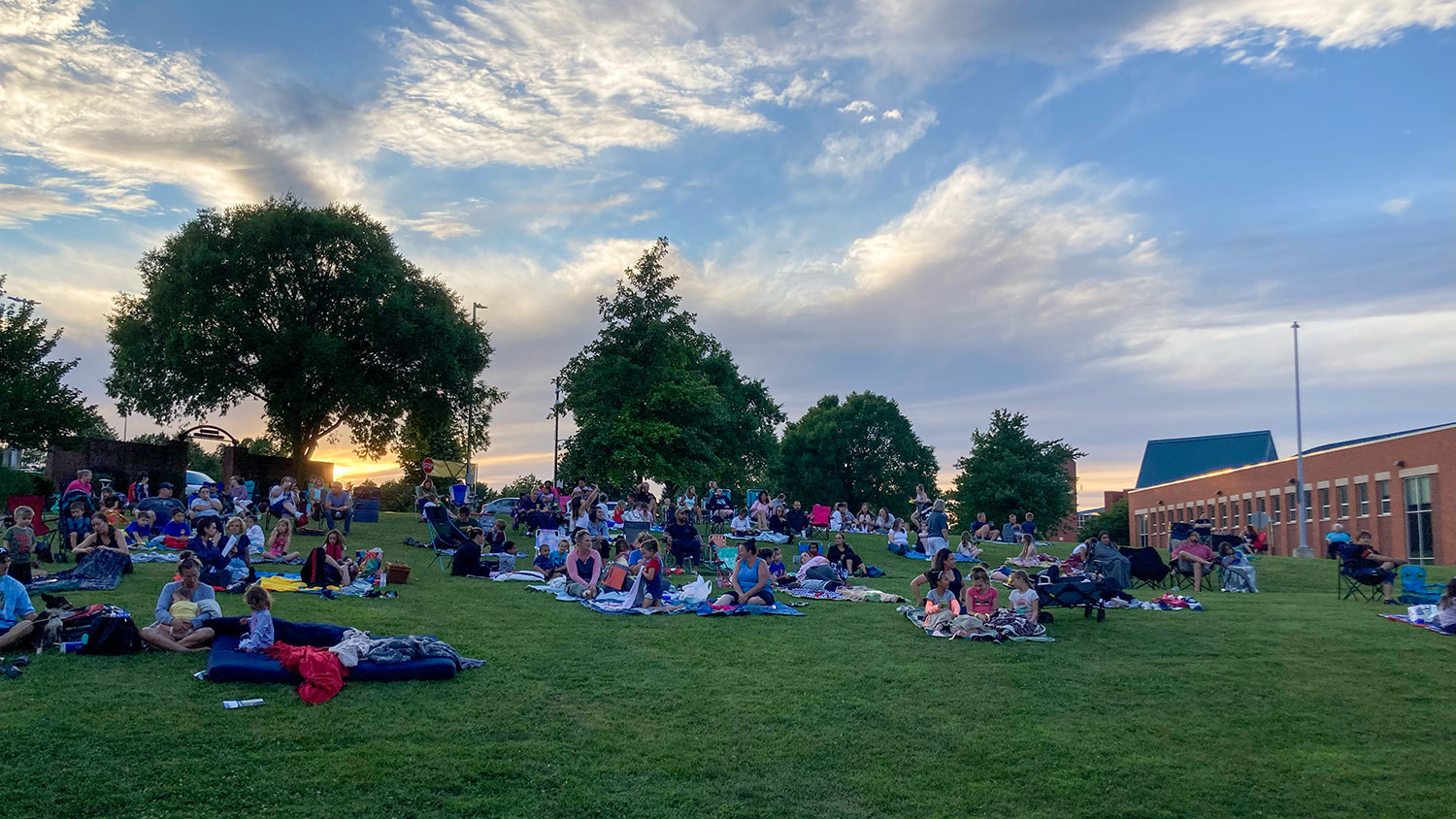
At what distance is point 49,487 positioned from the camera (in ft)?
109

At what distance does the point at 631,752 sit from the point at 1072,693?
4.86 metres

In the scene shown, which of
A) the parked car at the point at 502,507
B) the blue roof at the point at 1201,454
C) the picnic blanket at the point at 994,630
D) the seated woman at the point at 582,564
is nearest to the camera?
the picnic blanket at the point at 994,630

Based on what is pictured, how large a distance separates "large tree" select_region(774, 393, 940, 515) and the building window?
3310 cm

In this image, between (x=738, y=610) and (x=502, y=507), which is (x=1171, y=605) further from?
(x=502, y=507)

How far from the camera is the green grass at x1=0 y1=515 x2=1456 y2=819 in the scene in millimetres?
7375

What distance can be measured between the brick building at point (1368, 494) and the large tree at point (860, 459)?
19536 millimetres

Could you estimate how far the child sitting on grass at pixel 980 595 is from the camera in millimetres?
13730

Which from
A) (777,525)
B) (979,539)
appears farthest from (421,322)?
(979,539)

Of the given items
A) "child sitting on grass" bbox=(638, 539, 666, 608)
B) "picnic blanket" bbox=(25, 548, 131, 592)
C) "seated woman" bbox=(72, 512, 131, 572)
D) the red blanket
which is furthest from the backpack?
"child sitting on grass" bbox=(638, 539, 666, 608)

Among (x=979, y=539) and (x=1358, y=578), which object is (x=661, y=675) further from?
(x=979, y=539)

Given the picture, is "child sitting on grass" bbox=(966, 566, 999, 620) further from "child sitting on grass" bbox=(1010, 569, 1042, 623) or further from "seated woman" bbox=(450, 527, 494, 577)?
"seated woman" bbox=(450, 527, 494, 577)

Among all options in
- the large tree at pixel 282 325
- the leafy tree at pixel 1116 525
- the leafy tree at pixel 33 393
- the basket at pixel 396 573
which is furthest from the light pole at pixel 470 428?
the leafy tree at pixel 1116 525

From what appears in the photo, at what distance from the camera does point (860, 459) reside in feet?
233

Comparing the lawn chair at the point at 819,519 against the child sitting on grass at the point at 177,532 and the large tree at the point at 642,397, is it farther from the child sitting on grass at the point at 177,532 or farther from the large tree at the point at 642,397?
the child sitting on grass at the point at 177,532
